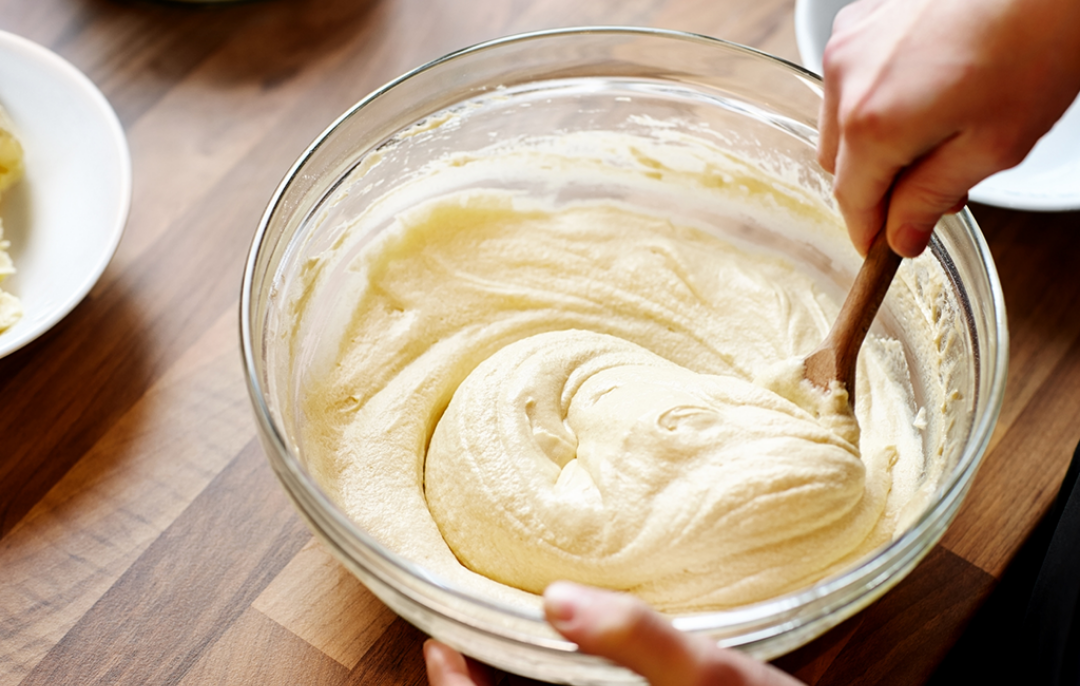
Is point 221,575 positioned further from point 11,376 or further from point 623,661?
point 623,661

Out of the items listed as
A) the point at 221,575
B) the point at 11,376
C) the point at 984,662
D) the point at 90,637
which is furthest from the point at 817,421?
the point at 11,376

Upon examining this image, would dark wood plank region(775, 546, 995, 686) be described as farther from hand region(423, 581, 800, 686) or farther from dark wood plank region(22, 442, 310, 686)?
dark wood plank region(22, 442, 310, 686)

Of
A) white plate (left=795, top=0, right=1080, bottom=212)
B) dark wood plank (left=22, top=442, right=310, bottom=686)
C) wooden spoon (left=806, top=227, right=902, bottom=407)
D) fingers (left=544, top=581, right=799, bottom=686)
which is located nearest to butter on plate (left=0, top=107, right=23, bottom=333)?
dark wood plank (left=22, top=442, right=310, bottom=686)

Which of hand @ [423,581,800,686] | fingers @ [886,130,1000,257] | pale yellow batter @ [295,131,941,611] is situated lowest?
pale yellow batter @ [295,131,941,611]

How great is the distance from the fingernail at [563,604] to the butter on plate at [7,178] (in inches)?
30.5

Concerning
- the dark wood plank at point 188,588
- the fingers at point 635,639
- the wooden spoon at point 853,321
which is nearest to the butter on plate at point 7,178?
the dark wood plank at point 188,588

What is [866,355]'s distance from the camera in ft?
3.60

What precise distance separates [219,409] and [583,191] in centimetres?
56

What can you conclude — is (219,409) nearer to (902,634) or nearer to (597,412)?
(597,412)

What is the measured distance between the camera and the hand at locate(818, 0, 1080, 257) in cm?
69

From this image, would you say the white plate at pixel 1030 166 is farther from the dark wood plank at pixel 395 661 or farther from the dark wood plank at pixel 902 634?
the dark wood plank at pixel 395 661

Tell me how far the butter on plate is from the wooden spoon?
95cm

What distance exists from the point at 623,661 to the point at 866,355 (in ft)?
1.99

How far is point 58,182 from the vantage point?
1.16 metres
